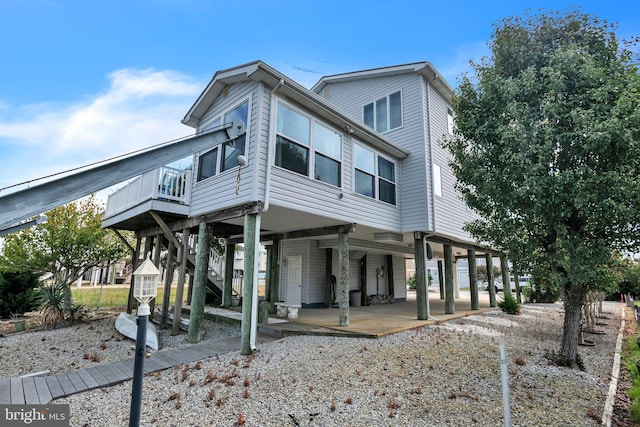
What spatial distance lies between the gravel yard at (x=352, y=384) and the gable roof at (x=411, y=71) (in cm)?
803

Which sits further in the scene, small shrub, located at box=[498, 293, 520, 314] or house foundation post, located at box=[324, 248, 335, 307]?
house foundation post, located at box=[324, 248, 335, 307]

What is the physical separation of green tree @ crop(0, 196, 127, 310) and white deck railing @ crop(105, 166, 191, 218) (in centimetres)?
309

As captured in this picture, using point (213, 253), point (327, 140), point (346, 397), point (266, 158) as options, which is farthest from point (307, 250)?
point (346, 397)

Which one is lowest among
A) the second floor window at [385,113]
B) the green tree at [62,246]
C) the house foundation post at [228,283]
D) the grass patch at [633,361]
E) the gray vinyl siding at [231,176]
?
the grass patch at [633,361]

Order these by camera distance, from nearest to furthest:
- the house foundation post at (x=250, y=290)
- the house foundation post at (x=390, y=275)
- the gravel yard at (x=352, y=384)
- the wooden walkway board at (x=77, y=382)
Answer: the gravel yard at (x=352, y=384) → the wooden walkway board at (x=77, y=382) → the house foundation post at (x=250, y=290) → the house foundation post at (x=390, y=275)

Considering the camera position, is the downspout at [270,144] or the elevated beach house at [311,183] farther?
the elevated beach house at [311,183]

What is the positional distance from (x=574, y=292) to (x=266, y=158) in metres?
6.16

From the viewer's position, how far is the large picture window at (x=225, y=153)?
7.07 m

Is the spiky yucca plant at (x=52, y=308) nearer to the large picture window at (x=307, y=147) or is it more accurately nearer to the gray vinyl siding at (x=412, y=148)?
the large picture window at (x=307, y=147)

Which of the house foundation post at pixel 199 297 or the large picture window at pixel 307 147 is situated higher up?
the large picture window at pixel 307 147

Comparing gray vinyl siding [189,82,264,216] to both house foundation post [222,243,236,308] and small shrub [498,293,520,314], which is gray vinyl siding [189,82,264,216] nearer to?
house foundation post [222,243,236,308]

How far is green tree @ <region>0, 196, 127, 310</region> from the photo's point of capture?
10.6 m

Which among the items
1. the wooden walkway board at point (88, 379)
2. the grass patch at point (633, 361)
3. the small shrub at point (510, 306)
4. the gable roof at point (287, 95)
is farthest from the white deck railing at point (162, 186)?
the small shrub at point (510, 306)

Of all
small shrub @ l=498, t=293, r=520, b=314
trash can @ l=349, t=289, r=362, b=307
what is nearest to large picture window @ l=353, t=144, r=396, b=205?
trash can @ l=349, t=289, r=362, b=307
